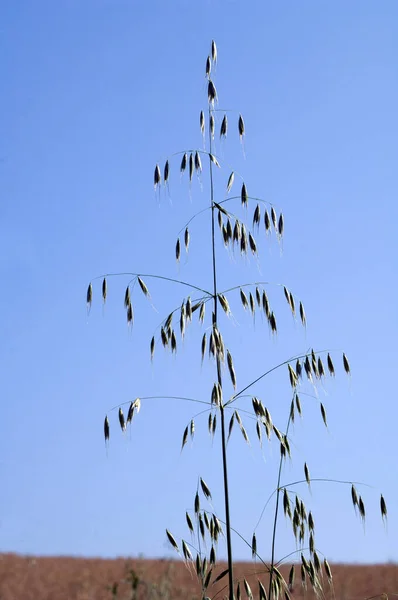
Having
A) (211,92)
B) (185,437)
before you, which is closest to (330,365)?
(185,437)

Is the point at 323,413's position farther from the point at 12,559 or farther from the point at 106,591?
the point at 12,559

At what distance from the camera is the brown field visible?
194 inches

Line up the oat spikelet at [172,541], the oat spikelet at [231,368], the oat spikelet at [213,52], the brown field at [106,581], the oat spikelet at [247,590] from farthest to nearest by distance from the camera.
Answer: the brown field at [106,581]
the oat spikelet at [213,52]
the oat spikelet at [172,541]
the oat spikelet at [247,590]
the oat spikelet at [231,368]

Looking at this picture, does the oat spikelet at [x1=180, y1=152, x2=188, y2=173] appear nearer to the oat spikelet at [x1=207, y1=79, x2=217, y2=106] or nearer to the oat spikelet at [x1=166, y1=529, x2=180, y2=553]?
the oat spikelet at [x1=207, y1=79, x2=217, y2=106]

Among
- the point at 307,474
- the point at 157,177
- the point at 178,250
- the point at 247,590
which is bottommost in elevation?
→ the point at 247,590

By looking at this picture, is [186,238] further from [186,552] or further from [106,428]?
[186,552]

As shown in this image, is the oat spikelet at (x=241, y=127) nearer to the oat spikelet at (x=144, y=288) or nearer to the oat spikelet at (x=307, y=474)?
the oat spikelet at (x=144, y=288)

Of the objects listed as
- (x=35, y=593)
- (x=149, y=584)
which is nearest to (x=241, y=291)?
(x=149, y=584)

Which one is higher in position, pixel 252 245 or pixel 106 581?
pixel 252 245

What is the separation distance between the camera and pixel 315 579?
369 cm

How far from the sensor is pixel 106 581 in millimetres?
5156

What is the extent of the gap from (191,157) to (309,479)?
165cm

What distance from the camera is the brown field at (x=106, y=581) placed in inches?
194

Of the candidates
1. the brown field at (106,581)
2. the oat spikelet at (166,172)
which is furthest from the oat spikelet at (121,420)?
the brown field at (106,581)
